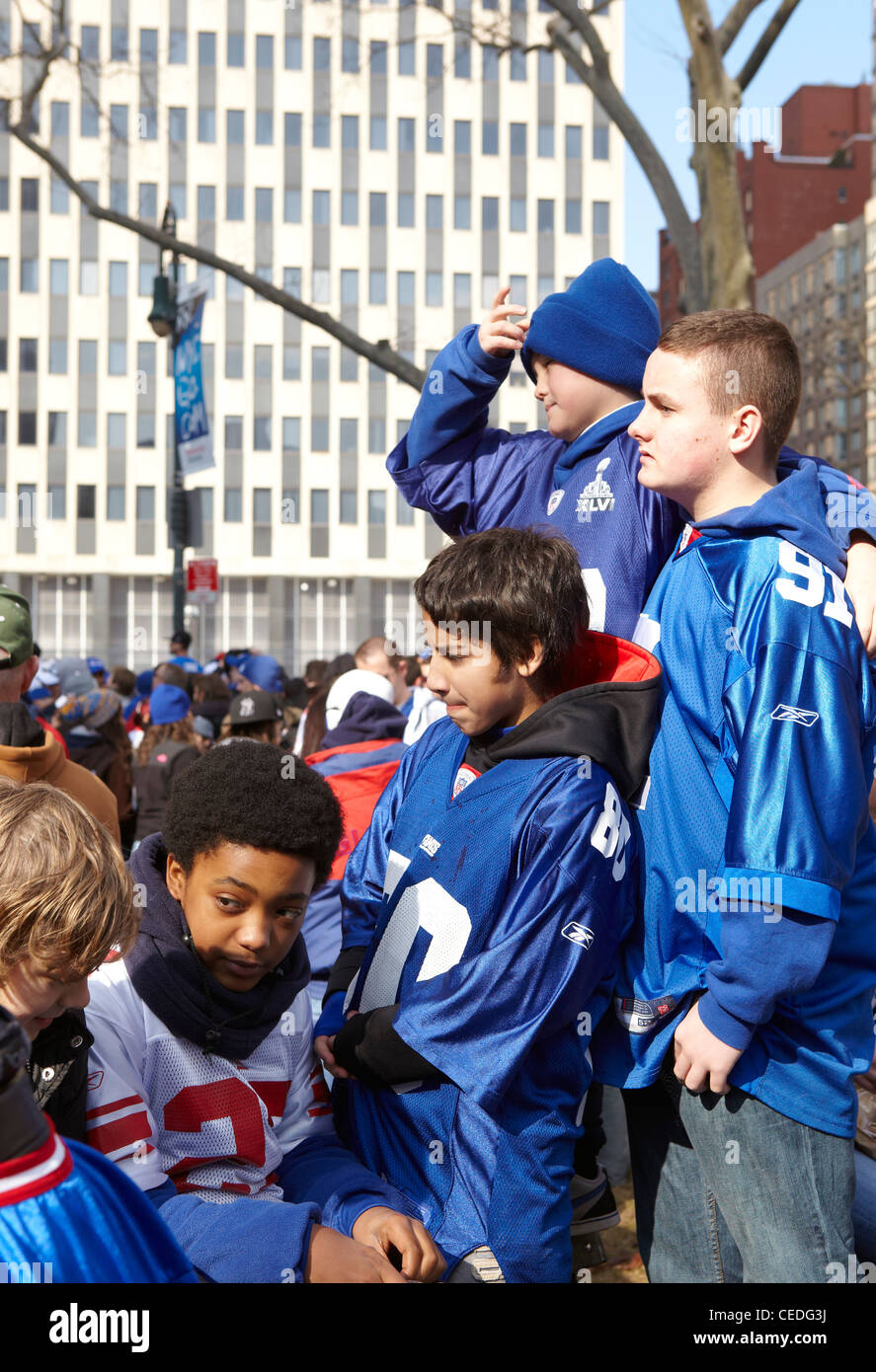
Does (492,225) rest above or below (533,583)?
above

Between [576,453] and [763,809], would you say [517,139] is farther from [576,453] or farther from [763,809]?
[763,809]

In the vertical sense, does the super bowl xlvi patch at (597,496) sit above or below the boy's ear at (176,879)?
above

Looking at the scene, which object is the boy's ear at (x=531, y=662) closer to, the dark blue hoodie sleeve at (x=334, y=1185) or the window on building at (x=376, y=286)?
the dark blue hoodie sleeve at (x=334, y=1185)

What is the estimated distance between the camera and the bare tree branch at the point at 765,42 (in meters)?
8.35

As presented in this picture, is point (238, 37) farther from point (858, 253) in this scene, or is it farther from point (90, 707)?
point (90, 707)

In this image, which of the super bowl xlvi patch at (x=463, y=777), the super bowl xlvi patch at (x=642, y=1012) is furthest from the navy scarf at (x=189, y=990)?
the super bowl xlvi patch at (x=642, y=1012)

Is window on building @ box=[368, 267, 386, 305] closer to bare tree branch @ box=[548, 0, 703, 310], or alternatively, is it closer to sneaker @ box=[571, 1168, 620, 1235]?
bare tree branch @ box=[548, 0, 703, 310]

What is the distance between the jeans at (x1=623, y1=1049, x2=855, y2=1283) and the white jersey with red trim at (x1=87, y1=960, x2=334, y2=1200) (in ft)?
2.30

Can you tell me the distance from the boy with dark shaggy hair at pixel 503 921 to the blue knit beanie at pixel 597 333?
63 cm
